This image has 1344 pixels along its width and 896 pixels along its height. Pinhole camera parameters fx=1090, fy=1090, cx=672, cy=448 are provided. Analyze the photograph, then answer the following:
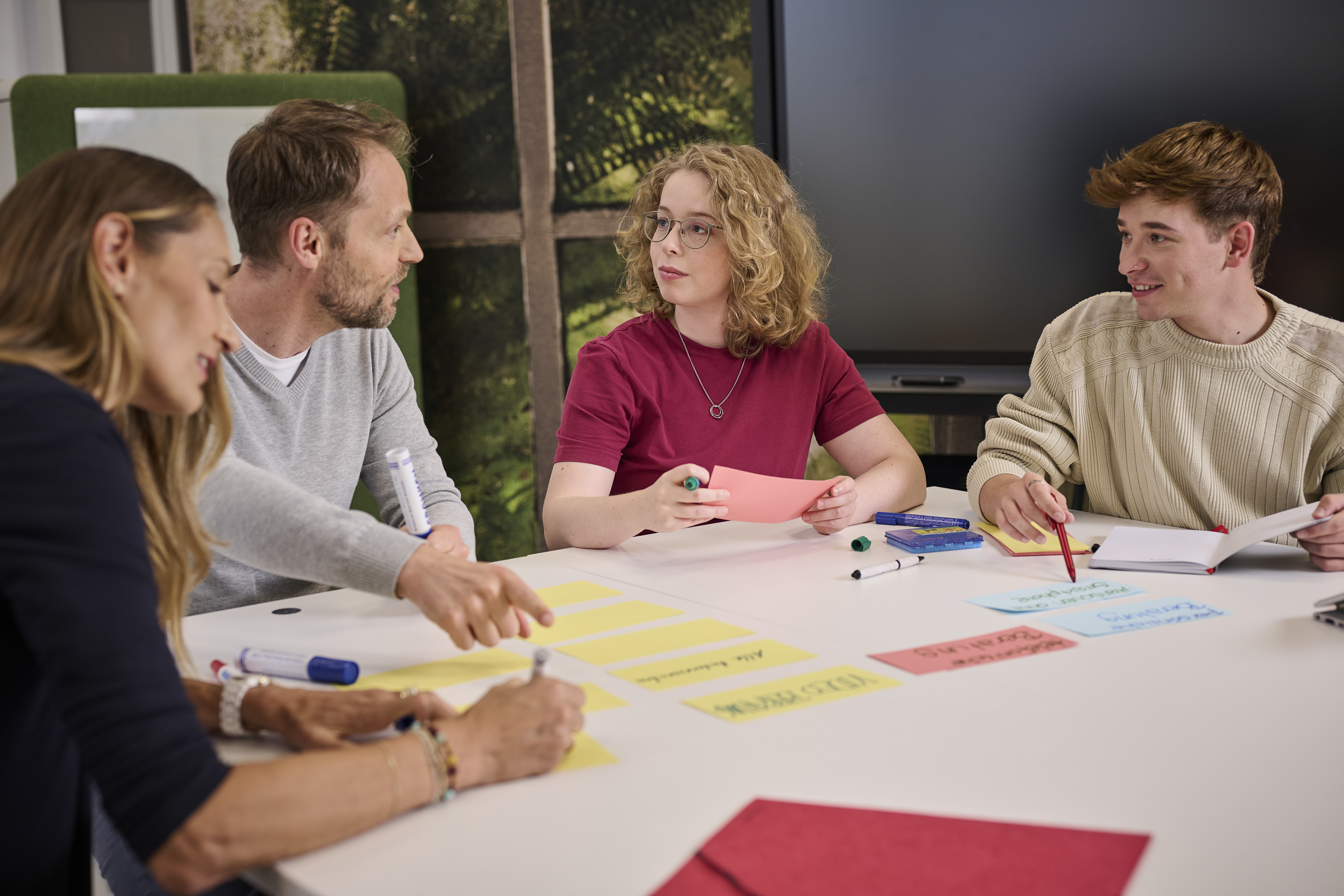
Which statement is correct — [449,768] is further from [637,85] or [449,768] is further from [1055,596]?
[637,85]

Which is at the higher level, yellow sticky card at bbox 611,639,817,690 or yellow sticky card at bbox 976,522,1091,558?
yellow sticky card at bbox 611,639,817,690

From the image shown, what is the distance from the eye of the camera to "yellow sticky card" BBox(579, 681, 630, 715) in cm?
108

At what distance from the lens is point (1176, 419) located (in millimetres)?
1923

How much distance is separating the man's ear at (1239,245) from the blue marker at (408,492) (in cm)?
140

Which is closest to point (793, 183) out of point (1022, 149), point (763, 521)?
point (1022, 149)

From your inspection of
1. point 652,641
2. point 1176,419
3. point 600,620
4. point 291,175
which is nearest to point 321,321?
point 291,175

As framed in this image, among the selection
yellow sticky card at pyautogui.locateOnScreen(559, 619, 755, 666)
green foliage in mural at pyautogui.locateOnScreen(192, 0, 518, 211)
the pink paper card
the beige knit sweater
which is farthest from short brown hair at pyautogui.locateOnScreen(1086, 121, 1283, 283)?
green foliage in mural at pyautogui.locateOnScreen(192, 0, 518, 211)

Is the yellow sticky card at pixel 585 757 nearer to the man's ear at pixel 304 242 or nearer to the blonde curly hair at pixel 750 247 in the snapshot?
the man's ear at pixel 304 242

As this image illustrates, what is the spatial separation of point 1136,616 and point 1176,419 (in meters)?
0.69

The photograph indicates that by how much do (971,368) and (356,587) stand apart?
1.82m

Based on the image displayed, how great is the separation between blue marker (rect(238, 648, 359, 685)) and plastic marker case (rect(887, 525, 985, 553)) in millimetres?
898

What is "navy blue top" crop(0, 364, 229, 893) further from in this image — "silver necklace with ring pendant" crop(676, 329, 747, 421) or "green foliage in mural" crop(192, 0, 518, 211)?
"green foliage in mural" crop(192, 0, 518, 211)

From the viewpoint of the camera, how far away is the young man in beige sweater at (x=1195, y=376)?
1814 millimetres

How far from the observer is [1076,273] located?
2.53 metres
